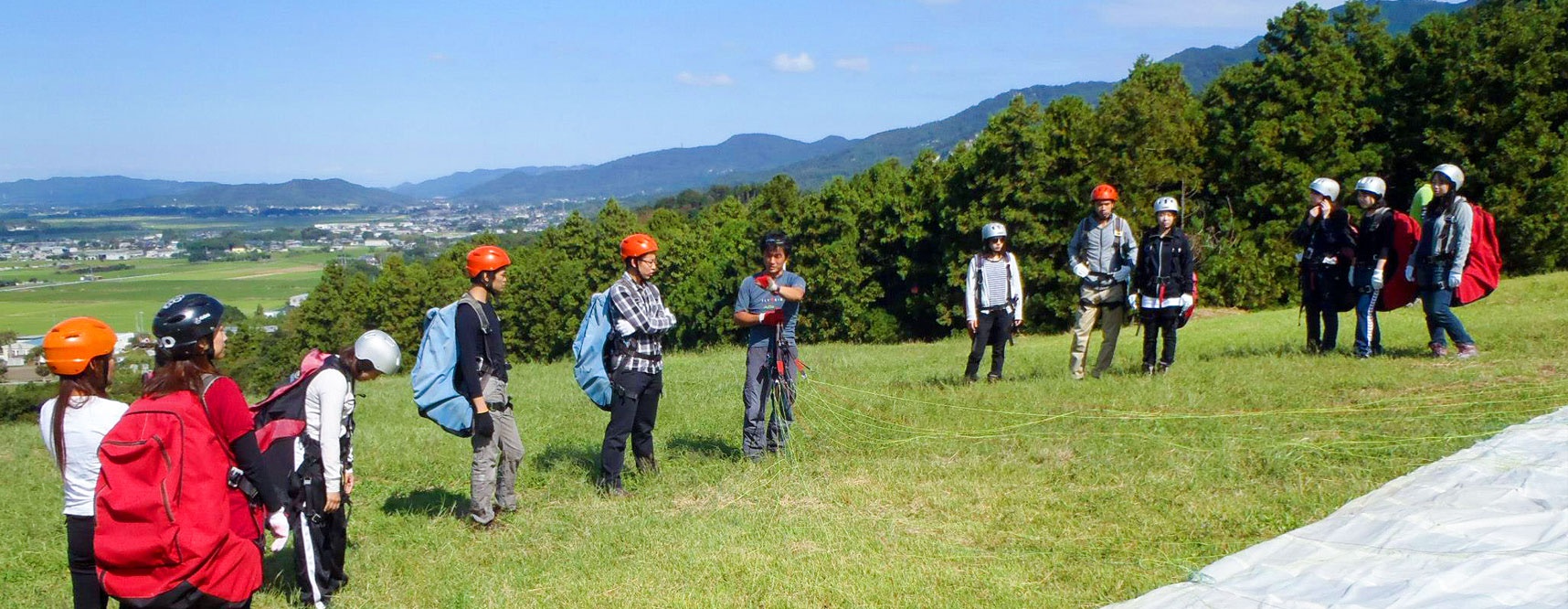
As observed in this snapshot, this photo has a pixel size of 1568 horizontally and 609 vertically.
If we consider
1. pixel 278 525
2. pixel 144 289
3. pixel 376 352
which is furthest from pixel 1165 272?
pixel 144 289

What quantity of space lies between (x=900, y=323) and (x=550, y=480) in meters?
33.9

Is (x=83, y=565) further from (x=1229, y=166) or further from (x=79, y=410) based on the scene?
(x=1229, y=166)

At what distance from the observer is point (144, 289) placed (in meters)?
87.6

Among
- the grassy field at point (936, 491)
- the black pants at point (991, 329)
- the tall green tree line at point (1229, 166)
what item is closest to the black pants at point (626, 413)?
the grassy field at point (936, 491)

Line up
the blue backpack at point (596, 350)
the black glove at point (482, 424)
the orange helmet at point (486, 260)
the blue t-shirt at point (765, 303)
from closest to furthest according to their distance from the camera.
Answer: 1. the orange helmet at point (486, 260)
2. the black glove at point (482, 424)
3. the blue backpack at point (596, 350)
4. the blue t-shirt at point (765, 303)

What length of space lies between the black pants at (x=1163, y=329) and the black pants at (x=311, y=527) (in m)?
7.93

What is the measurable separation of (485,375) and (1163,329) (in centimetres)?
717

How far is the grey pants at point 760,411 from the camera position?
828cm

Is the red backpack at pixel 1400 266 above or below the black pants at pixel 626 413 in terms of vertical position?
above

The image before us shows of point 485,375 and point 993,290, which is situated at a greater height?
point 993,290

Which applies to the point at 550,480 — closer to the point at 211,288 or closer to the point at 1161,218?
the point at 1161,218

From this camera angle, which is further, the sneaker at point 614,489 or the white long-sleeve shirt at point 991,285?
the white long-sleeve shirt at point 991,285

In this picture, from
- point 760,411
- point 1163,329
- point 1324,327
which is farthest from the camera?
point 1324,327

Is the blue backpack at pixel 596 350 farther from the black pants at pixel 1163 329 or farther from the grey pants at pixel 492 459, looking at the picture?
the black pants at pixel 1163 329
